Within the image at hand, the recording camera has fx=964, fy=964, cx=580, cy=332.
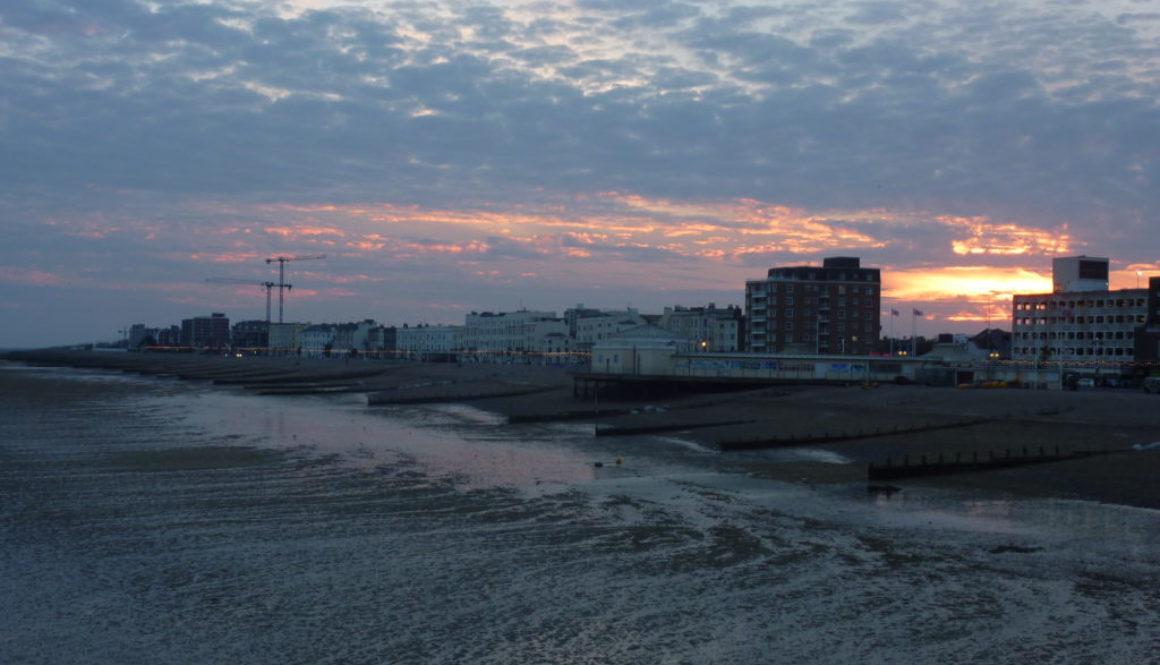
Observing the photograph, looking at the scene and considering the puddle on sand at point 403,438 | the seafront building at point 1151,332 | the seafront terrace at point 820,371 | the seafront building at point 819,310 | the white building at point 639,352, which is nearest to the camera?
the puddle on sand at point 403,438

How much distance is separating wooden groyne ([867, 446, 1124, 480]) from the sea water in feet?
7.99

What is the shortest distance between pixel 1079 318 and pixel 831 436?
329 ft

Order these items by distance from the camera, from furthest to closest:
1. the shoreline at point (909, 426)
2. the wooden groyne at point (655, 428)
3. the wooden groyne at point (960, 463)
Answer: the wooden groyne at point (655, 428)
the wooden groyne at point (960, 463)
the shoreline at point (909, 426)

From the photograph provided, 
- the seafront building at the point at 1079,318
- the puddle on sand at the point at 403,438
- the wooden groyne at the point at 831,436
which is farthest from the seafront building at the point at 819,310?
the wooden groyne at the point at 831,436

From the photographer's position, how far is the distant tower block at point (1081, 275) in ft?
447

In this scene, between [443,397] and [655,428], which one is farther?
[443,397]

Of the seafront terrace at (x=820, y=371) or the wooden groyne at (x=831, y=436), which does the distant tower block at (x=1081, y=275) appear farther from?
the wooden groyne at (x=831, y=436)

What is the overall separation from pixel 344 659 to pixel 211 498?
59.4 feet

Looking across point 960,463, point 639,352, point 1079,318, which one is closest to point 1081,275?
point 1079,318

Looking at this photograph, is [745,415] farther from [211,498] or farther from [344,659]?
[344,659]

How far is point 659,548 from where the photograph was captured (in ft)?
84.2

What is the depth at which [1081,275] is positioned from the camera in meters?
137

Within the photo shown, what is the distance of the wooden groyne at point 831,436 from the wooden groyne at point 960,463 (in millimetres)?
8744

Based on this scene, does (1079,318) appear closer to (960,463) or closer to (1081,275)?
(1081,275)
